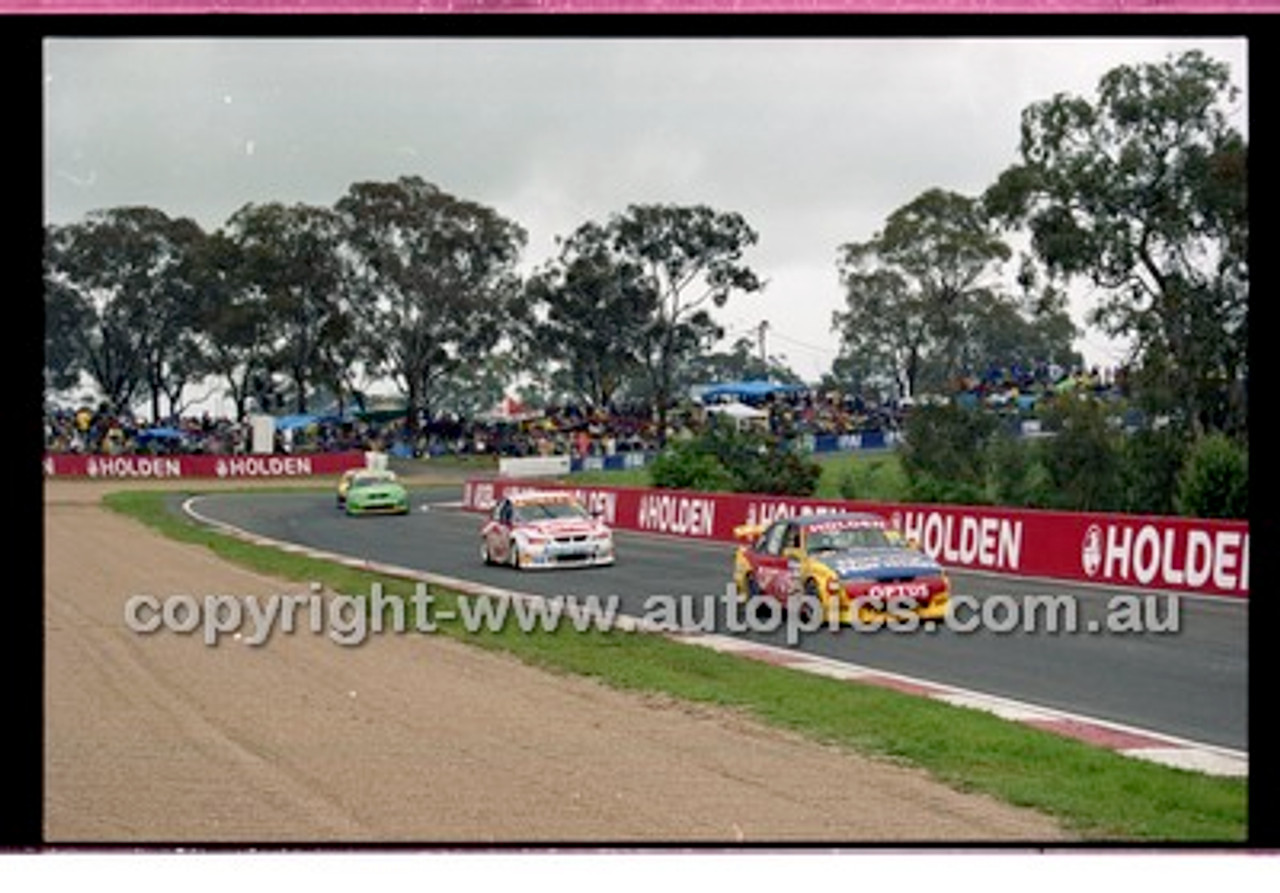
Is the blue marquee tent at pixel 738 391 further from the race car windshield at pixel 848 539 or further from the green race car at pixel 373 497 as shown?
the green race car at pixel 373 497

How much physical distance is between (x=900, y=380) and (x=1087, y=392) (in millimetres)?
3442

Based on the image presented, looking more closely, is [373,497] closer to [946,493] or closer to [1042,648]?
[946,493]

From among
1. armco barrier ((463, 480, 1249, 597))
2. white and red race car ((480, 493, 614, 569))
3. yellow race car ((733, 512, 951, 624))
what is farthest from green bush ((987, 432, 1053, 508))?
yellow race car ((733, 512, 951, 624))

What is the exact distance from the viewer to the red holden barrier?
1346 inches

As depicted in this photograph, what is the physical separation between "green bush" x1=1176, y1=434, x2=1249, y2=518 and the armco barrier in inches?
73.2

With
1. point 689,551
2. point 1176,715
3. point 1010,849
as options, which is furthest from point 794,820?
point 689,551

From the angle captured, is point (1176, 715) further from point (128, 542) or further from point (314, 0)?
point (128, 542)

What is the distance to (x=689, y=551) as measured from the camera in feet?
103

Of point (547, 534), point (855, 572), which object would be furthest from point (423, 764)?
point (547, 534)

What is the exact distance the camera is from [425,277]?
19172 millimetres

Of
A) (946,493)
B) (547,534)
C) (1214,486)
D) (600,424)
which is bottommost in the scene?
(547,534)

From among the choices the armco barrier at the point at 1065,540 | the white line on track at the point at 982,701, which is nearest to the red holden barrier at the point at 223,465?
the armco barrier at the point at 1065,540

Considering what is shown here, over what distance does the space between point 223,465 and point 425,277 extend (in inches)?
1123

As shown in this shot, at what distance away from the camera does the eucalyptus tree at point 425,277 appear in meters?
14.7
